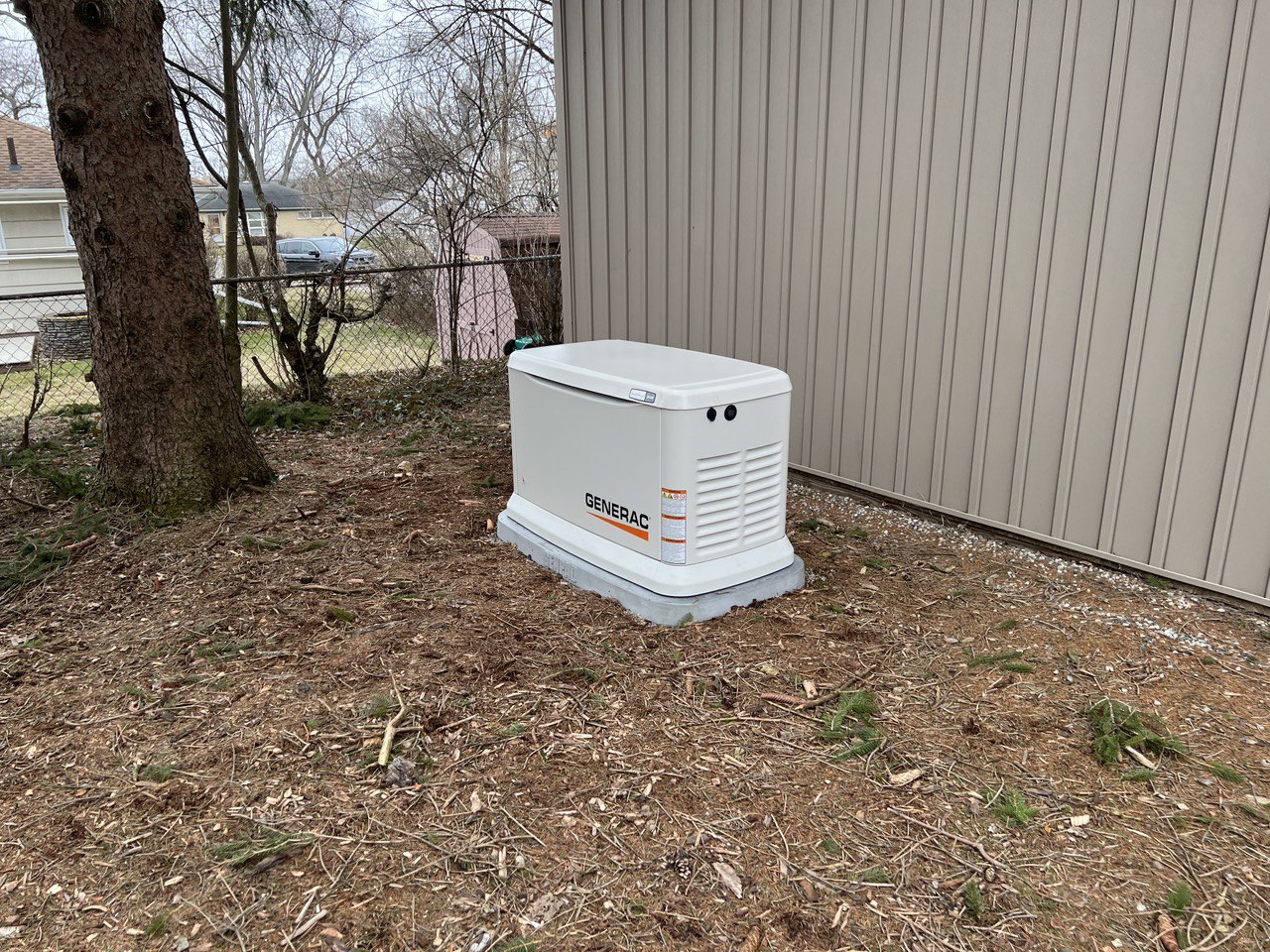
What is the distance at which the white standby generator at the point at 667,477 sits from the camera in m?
2.93

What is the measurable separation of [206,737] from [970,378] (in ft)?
10.5

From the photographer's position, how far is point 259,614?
3160 mm

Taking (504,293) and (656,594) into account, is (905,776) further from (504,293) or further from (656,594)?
(504,293)

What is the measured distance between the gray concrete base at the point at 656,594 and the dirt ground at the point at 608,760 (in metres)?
0.07

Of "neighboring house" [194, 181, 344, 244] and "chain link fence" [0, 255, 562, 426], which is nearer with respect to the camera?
"chain link fence" [0, 255, 562, 426]

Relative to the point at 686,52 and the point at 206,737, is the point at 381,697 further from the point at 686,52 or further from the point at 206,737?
the point at 686,52

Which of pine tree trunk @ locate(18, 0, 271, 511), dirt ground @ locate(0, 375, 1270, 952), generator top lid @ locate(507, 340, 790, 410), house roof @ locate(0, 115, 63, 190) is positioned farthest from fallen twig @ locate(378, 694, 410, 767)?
house roof @ locate(0, 115, 63, 190)

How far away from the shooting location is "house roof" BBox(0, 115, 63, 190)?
17.0 meters

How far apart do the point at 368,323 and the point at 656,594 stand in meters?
5.47

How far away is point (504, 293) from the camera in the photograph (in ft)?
27.2

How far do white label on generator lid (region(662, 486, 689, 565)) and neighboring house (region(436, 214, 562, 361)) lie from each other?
5073 millimetres

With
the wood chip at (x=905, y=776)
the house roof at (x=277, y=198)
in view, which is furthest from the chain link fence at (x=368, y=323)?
the house roof at (x=277, y=198)

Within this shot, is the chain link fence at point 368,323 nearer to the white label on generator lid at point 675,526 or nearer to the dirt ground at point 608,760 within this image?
the dirt ground at point 608,760

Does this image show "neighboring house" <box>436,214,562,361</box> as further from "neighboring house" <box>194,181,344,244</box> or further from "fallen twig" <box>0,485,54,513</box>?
"neighboring house" <box>194,181,344,244</box>
